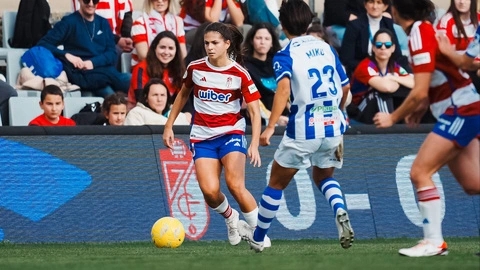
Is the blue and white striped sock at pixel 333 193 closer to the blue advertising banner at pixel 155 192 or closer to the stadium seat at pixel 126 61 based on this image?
the blue advertising banner at pixel 155 192

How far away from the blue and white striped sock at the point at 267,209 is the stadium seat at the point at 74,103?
4752 millimetres

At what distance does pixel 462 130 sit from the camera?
27.8 feet

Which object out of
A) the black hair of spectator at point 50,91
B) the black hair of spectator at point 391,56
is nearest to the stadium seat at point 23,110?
the black hair of spectator at point 50,91

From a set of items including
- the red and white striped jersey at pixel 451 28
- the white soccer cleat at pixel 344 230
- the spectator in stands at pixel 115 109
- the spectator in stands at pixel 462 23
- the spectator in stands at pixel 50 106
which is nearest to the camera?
the white soccer cleat at pixel 344 230

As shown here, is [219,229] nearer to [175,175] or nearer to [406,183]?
[175,175]

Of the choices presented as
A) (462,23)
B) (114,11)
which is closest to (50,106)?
(114,11)

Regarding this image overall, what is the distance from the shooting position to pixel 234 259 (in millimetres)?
8938

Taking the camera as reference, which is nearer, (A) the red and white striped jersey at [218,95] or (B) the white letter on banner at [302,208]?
(A) the red and white striped jersey at [218,95]

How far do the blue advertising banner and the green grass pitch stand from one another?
51 cm

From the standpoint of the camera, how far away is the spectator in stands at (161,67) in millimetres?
14281

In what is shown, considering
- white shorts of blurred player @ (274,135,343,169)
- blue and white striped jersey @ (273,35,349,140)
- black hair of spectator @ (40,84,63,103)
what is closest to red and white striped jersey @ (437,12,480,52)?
blue and white striped jersey @ (273,35,349,140)

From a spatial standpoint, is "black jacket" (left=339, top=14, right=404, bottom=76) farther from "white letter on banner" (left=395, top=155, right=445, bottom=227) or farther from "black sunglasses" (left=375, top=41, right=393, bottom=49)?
"white letter on banner" (left=395, top=155, right=445, bottom=227)

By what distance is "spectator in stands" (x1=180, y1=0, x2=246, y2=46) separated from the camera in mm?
15586

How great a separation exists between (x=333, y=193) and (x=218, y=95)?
5.17 ft
